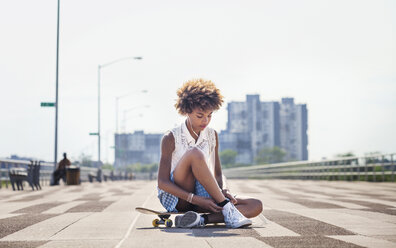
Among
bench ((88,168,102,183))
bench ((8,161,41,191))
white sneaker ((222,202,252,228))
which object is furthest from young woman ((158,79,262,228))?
bench ((88,168,102,183))

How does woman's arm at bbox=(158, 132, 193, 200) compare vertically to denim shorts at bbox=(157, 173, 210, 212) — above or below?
above

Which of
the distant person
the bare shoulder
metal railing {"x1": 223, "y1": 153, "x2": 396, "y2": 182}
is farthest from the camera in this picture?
the distant person

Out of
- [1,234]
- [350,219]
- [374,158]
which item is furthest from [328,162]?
[1,234]

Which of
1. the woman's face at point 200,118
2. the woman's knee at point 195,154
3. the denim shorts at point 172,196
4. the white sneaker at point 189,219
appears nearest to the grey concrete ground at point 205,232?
the white sneaker at point 189,219

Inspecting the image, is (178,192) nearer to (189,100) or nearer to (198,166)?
(198,166)

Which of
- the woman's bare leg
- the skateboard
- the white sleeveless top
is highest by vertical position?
the white sleeveless top

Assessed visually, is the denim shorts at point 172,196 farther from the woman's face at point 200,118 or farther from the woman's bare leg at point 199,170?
the woman's face at point 200,118

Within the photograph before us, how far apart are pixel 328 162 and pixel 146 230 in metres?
24.9

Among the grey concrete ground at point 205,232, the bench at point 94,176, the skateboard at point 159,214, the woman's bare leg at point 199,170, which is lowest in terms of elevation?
the bench at point 94,176

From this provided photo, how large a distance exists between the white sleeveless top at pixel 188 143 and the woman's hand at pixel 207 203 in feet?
1.40

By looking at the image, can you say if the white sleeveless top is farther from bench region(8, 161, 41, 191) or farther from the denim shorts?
bench region(8, 161, 41, 191)

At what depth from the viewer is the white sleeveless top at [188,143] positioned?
6418 mm

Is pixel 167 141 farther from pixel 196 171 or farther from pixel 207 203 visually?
pixel 207 203

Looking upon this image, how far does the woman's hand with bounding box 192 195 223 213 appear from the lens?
6020 millimetres
